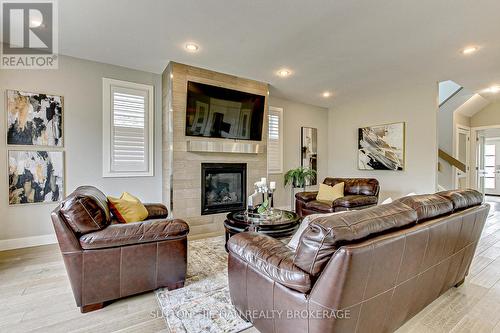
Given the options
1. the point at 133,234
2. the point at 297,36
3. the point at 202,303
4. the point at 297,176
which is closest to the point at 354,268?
the point at 202,303

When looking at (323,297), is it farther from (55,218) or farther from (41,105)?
(41,105)

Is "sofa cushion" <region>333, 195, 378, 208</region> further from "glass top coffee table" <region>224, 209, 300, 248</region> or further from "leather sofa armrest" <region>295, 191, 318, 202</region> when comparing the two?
"glass top coffee table" <region>224, 209, 300, 248</region>

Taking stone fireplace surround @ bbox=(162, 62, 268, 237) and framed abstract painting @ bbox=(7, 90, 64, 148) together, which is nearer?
framed abstract painting @ bbox=(7, 90, 64, 148)

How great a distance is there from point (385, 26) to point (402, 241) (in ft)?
8.51

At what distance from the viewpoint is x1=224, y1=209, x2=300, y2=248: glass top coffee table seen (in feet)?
9.39

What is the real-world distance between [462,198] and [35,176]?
4.92 meters

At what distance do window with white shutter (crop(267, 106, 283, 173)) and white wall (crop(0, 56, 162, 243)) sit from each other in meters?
2.84

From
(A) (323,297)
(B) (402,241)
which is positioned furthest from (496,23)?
(A) (323,297)

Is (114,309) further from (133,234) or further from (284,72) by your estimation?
(284,72)

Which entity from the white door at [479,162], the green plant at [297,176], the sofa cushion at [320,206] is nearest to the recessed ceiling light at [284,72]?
the green plant at [297,176]

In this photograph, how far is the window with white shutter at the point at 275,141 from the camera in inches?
222

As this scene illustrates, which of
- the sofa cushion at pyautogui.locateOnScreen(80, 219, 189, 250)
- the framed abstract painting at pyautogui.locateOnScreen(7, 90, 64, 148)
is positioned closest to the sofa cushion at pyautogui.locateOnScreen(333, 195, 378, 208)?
the sofa cushion at pyautogui.locateOnScreen(80, 219, 189, 250)

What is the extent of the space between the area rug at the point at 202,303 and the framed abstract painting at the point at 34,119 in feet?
8.95

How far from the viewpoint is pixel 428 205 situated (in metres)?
1.67
